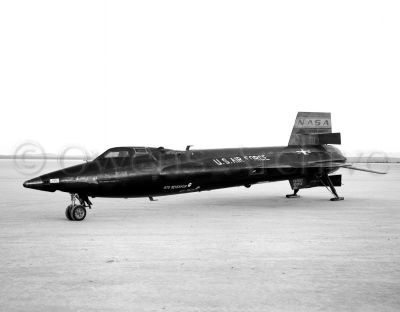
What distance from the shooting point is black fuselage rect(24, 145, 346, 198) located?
44.4 feet

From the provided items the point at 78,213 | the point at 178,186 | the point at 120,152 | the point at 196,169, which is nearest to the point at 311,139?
the point at 196,169

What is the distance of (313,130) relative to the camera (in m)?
21.3

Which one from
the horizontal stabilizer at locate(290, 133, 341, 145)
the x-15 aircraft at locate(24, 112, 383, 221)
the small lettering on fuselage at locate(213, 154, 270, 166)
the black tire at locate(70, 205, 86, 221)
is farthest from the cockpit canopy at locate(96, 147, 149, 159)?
the horizontal stabilizer at locate(290, 133, 341, 145)

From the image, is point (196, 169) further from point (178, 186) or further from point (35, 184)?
point (35, 184)

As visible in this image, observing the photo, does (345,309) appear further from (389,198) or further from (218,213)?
(389,198)

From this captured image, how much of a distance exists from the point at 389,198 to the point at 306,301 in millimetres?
16934

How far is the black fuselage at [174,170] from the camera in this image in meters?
13.5

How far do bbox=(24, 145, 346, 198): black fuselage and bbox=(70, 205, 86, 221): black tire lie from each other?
0.50 metres

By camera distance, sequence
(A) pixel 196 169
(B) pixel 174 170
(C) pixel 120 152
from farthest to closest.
→ (A) pixel 196 169 → (B) pixel 174 170 → (C) pixel 120 152

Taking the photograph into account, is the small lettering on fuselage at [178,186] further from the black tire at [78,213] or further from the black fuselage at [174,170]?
the black tire at [78,213]

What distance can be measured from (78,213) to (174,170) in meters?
3.40

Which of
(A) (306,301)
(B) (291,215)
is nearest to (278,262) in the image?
(A) (306,301)

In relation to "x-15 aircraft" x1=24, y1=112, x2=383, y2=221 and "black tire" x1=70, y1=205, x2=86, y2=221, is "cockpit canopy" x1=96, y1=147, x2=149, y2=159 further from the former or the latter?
"black tire" x1=70, y1=205, x2=86, y2=221

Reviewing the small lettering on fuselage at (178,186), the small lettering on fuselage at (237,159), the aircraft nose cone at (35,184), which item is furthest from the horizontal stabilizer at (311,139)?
the aircraft nose cone at (35,184)
